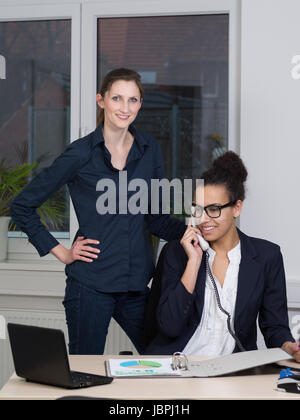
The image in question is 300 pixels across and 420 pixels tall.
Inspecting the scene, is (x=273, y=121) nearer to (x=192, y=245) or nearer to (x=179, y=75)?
(x=179, y=75)

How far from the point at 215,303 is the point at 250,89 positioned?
4.11ft

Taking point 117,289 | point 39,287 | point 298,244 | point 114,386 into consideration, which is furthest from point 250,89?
point 114,386

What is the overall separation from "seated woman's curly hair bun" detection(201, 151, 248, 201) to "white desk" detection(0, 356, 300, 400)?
772 mm

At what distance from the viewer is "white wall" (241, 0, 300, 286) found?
288cm

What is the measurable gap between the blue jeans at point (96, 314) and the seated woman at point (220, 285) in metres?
0.23

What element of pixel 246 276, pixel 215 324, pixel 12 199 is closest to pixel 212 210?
pixel 246 276

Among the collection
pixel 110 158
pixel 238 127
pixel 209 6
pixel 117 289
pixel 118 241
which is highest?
pixel 209 6

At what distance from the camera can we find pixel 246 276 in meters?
2.08

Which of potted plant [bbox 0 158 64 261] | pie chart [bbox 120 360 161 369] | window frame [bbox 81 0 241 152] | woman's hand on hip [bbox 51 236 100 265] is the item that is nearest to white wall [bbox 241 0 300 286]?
window frame [bbox 81 0 241 152]

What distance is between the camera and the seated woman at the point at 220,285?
2016mm

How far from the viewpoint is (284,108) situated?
9.47 ft

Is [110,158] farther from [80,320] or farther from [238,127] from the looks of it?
[238,127]

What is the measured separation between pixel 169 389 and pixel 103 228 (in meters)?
0.93

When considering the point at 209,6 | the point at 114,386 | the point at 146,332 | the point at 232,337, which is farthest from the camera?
the point at 209,6
